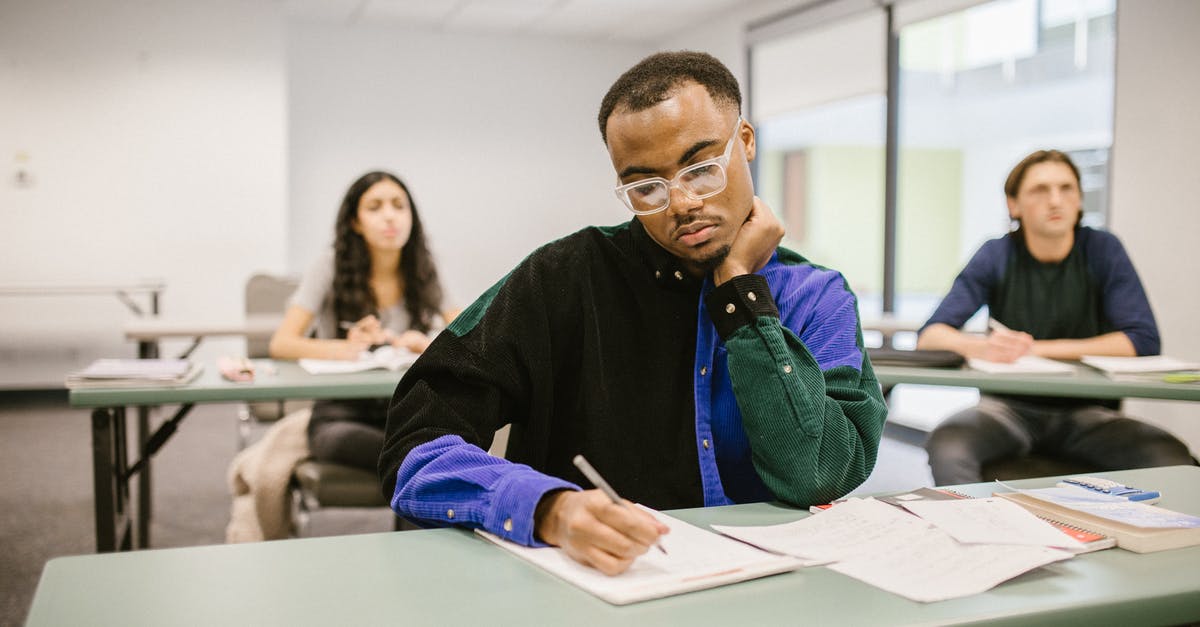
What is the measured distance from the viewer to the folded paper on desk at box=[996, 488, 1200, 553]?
998mm

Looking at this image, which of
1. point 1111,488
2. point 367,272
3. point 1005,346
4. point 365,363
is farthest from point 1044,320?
point 367,272

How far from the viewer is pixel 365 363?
101 inches

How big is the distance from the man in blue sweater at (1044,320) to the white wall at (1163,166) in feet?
4.20

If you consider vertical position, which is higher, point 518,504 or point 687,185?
point 687,185

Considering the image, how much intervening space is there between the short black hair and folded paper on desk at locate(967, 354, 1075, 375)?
4.79 feet

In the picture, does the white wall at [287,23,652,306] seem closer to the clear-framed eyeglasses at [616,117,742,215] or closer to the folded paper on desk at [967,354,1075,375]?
the folded paper on desk at [967,354,1075,375]

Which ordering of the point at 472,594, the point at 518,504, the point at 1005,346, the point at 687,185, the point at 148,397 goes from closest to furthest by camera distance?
the point at 472,594, the point at 518,504, the point at 687,185, the point at 148,397, the point at 1005,346

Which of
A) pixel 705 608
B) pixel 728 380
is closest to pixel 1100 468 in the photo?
pixel 728 380

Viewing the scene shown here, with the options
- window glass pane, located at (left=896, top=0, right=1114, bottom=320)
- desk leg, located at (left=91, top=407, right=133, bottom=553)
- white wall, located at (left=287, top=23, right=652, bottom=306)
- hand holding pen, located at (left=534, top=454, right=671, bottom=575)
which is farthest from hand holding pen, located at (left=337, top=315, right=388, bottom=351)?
white wall, located at (left=287, top=23, right=652, bottom=306)

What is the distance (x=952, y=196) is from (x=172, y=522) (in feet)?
14.2

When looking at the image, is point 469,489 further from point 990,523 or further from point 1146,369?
point 1146,369

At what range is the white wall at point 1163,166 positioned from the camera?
147 inches

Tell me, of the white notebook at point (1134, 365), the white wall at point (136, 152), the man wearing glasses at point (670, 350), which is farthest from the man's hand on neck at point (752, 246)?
the white wall at point (136, 152)

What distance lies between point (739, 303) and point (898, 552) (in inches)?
14.6
